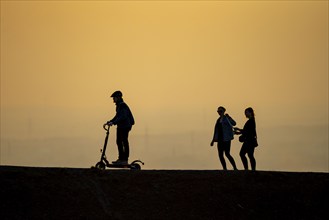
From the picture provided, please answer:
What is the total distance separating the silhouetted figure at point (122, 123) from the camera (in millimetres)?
26531

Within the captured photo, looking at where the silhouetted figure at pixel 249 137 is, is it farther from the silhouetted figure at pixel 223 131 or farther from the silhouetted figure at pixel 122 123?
the silhouetted figure at pixel 122 123

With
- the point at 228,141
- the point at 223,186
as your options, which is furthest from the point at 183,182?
the point at 228,141

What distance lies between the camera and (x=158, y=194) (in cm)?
2394

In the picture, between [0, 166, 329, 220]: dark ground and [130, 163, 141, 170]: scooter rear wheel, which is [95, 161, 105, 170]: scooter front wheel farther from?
[0, 166, 329, 220]: dark ground

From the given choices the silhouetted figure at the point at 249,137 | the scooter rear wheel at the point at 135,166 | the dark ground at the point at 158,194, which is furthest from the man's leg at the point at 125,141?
the silhouetted figure at the point at 249,137

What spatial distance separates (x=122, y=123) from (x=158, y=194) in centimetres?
336

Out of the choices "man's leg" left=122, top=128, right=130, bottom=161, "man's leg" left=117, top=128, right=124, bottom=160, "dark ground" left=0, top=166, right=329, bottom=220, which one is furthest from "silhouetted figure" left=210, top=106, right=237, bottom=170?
"man's leg" left=117, top=128, right=124, bottom=160

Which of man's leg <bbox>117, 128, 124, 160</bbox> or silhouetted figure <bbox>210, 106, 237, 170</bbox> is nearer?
man's leg <bbox>117, 128, 124, 160</bbox>

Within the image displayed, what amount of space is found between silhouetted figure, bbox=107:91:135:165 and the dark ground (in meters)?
1.50

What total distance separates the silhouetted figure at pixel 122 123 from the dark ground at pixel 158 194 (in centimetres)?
150

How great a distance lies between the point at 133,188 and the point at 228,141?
425 centimetres

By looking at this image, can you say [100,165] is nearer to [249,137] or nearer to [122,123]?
[122,123]

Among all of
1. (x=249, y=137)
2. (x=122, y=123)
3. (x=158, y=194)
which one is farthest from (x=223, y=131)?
(x=158, y=194)

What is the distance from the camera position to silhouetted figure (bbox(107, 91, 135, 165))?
26.5 metres
